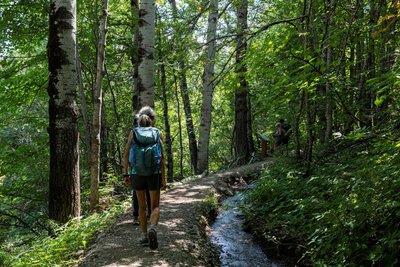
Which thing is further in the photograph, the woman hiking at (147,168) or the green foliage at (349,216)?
the woman hiking at (147,168)

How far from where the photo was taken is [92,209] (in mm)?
8344

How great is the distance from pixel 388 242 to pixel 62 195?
17.2 feet

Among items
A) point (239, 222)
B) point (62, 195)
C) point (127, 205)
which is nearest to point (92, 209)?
point (127, 205)

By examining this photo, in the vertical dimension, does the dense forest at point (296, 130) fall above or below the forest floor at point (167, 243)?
above

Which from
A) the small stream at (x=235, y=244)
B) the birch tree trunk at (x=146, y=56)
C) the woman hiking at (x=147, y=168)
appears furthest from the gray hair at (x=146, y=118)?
the birch tree trunk at (x=146, y=56)

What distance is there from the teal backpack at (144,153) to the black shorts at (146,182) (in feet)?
0.32

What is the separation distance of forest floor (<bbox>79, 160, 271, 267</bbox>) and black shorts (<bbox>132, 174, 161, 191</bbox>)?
907 millimetres

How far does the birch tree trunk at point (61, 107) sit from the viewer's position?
20.8 feet

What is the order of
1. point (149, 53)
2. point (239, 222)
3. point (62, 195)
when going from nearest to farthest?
point (62, 195) → point (239, 222) → point (149, 53)

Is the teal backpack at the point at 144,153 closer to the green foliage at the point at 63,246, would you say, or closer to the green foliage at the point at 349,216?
the green foliage at the point at 63,246

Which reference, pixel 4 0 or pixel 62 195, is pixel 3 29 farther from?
pixel 62 195

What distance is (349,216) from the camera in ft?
14.3

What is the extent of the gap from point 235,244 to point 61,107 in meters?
4.16

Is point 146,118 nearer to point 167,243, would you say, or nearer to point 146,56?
point 167,243
